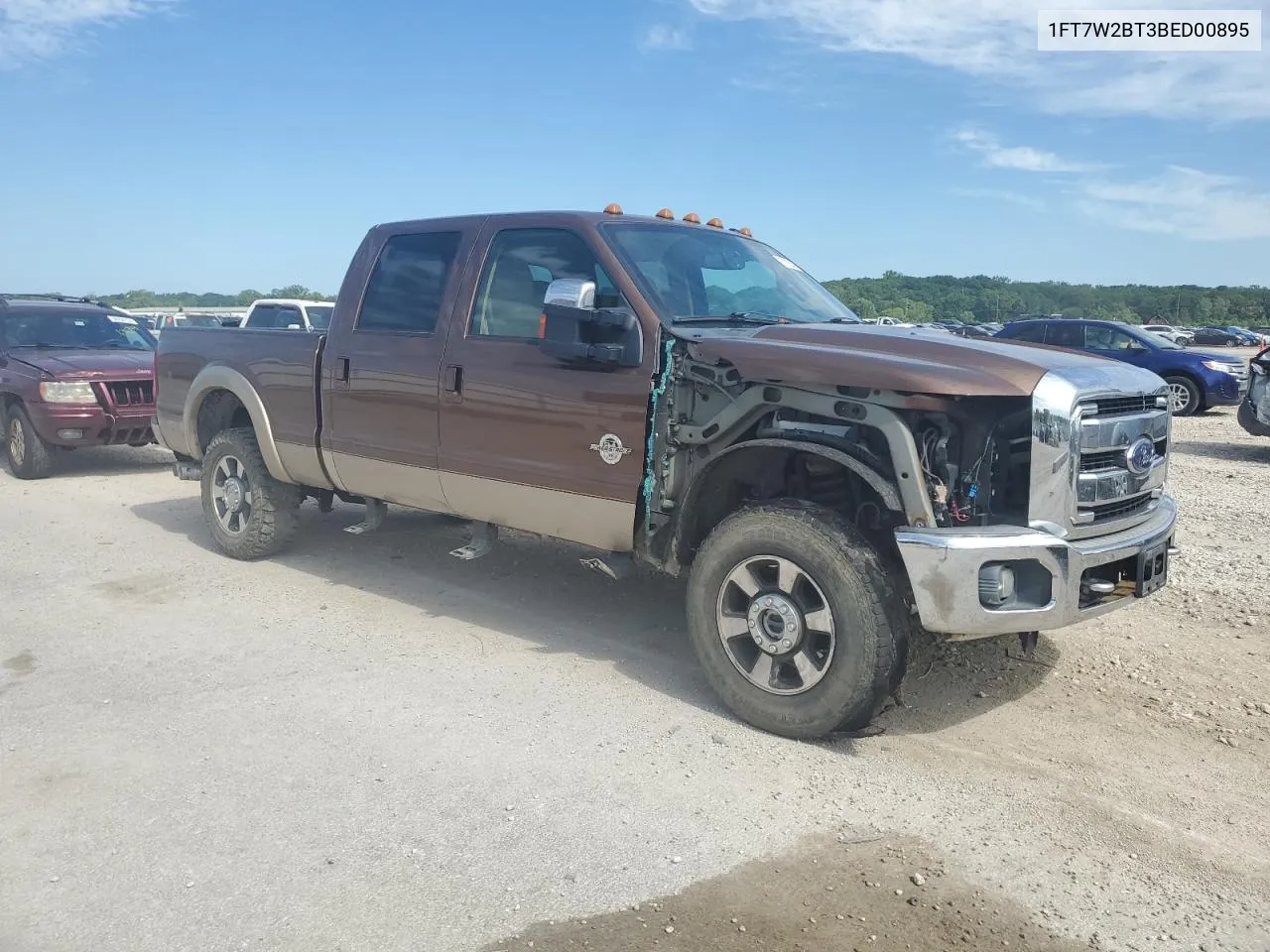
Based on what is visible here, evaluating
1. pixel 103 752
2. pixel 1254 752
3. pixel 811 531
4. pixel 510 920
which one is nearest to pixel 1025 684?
pixel 1254 752

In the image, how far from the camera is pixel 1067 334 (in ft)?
56.7

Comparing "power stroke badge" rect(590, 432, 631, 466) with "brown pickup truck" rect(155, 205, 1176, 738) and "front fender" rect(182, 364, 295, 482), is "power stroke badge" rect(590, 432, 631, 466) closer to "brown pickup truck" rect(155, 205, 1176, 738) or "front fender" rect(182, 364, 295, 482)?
"brown pickup truck" rect(155, 205, 1176, 738)

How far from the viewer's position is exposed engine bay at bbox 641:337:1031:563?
12.5 feet

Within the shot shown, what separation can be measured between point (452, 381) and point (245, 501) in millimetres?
2450

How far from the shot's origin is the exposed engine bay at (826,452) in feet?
12.5

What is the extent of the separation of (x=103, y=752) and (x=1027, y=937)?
3.43 m

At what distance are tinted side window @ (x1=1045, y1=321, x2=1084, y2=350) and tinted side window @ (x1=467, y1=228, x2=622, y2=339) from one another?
14.0 metres

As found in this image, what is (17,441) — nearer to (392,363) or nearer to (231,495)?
(231,495)

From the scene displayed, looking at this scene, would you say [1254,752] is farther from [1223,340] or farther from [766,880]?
[1223,340]

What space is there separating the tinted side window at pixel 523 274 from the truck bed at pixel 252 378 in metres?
1.40

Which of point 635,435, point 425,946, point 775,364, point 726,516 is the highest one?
point 775,364

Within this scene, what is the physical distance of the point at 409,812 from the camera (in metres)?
3.55

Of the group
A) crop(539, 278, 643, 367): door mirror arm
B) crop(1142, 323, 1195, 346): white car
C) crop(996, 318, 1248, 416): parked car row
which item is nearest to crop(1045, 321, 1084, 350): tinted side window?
crop(996, 318, 1248, 416): parked car row

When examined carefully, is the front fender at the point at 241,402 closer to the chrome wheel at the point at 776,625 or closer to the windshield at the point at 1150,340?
the chrome wheel at the point at 776,625
